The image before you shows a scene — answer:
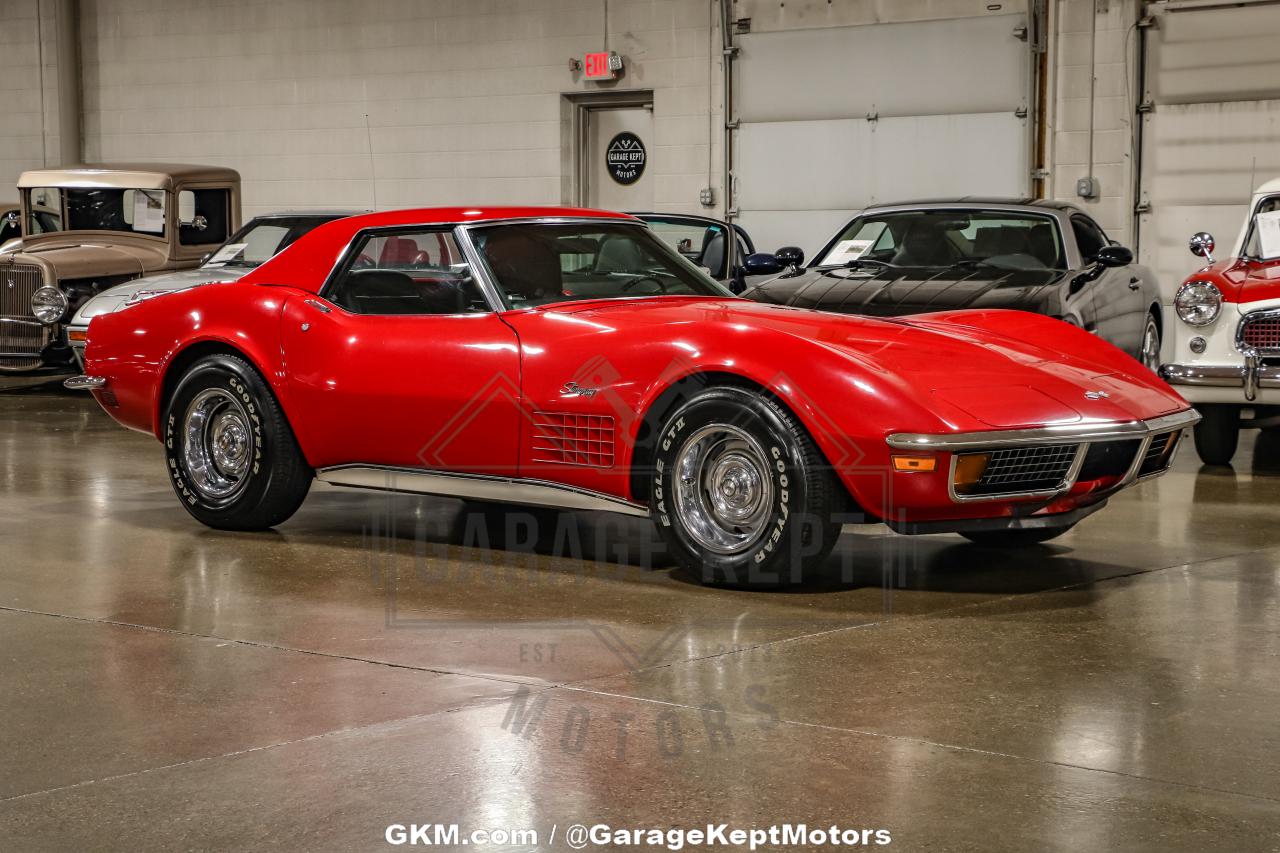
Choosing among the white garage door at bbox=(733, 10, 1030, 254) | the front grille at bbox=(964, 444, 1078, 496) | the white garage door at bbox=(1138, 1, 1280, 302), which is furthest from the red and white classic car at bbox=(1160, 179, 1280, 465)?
the white garage door at bbox=(733, 10, 1030, 254)

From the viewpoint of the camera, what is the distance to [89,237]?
45.3 feet

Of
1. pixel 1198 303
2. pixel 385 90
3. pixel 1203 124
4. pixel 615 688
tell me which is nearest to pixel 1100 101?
pixel 1203 124

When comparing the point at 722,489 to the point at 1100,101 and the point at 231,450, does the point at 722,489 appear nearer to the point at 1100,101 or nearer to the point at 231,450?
the point at 231,450

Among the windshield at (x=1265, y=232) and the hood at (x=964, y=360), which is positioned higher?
the windshield at (x=1265, y=232)

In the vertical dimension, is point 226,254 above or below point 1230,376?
above

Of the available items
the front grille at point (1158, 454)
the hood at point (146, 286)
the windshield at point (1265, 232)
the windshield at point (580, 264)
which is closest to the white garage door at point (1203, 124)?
the windshield at point (1265, 232)

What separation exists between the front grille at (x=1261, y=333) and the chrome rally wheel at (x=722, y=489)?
14.3ft

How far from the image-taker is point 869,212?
1021 centimetres

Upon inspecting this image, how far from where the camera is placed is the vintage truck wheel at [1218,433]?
895cm

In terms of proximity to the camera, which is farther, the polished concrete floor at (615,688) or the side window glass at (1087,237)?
the side window glass at (1087,237)

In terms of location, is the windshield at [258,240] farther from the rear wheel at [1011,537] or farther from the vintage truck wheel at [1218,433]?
the rear wheel at [1011,537]

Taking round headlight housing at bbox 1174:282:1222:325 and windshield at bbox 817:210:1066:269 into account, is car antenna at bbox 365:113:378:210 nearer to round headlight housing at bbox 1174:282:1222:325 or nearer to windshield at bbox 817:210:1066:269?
windshield at bbox 817:210:1066:269

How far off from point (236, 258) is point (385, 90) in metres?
7.20

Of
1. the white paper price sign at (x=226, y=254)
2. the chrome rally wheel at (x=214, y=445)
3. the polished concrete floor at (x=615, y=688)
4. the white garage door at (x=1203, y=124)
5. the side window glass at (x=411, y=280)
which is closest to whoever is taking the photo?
→ the polished concrete floor at (x=615, y=688)
